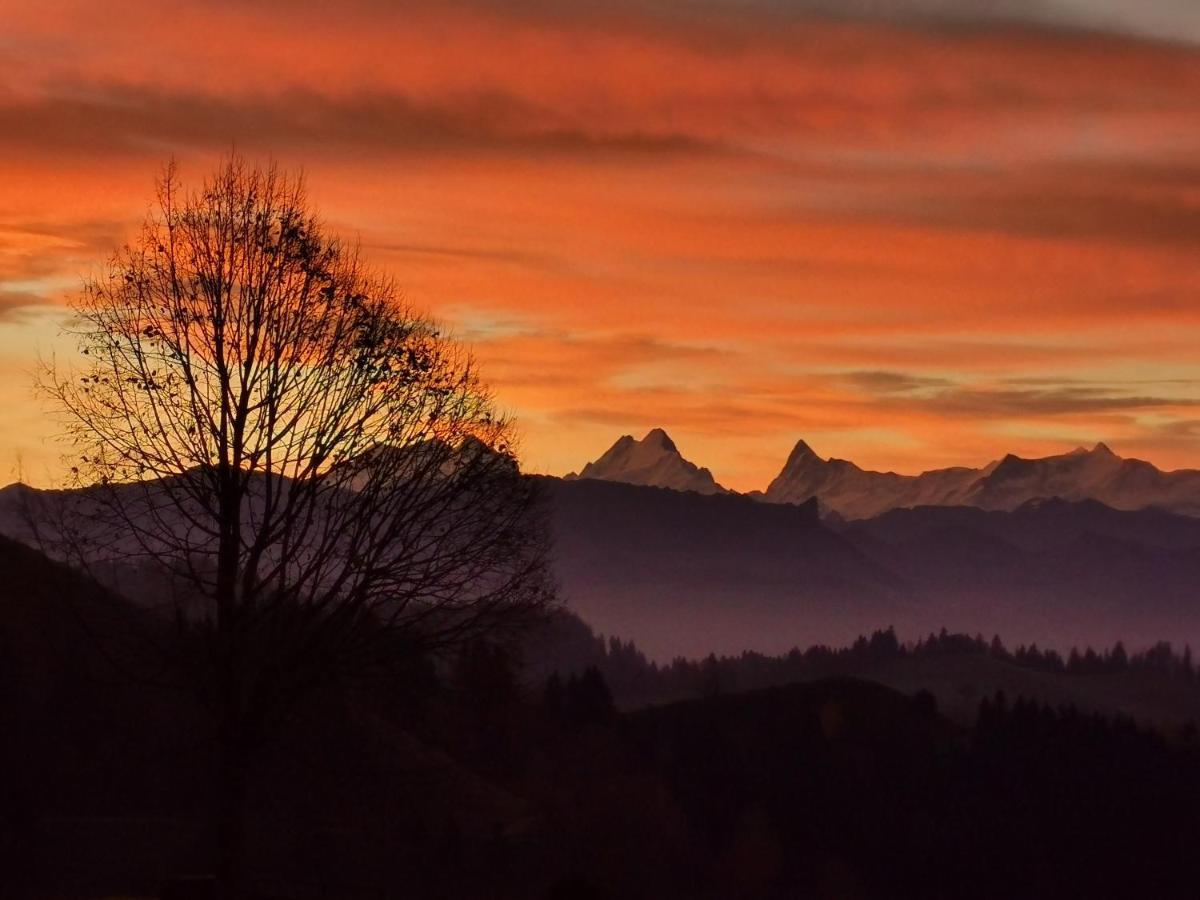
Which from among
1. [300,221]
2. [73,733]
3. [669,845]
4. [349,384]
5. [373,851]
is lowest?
[669,845]

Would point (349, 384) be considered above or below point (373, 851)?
above

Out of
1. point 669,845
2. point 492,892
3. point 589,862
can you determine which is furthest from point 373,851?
point 669,845

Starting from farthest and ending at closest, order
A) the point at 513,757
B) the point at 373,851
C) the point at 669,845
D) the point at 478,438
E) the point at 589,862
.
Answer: the point at 669,845 < the point at 513,757 < the point at 589,862 < the point at 373,851 < the point at 478,438

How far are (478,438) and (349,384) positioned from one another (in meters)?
3.31

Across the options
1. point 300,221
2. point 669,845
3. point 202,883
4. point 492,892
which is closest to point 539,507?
point 300,221

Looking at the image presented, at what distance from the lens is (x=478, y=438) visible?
41281 mm

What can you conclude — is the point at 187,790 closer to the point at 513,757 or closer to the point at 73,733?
the point at 73,733

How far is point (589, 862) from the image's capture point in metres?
152

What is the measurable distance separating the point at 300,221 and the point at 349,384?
13.0 feet

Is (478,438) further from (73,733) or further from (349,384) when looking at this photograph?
(73,733)

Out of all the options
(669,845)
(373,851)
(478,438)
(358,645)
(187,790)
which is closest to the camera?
(358,645)

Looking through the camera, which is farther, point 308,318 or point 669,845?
point 669,845

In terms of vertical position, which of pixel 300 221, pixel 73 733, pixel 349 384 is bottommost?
pixel 73 733

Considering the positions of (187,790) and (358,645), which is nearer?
(358,645)
